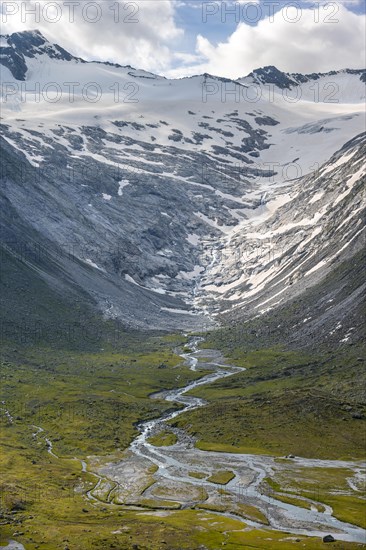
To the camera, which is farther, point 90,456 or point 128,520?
point 90,456

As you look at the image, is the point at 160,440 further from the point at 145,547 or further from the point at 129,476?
the point at 145,547

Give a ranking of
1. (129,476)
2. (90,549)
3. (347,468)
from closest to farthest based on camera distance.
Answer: (90,549) < (129,476) < (347,468)

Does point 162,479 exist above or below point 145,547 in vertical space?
below

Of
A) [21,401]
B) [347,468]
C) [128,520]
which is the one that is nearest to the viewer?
[128,520]

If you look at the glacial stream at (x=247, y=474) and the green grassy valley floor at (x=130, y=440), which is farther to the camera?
the glacial stream at (x=247, y=474)

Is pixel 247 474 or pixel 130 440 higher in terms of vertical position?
pixel 247 474

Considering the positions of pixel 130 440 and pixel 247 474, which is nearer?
pixel 247 474

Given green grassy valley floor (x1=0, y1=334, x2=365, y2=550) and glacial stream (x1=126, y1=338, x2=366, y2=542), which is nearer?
green grassy valley floor (x1=0, y1=334, x2=365, y2=550)

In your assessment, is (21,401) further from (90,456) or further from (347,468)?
(347,468)

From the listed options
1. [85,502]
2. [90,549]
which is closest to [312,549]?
[90,549]
